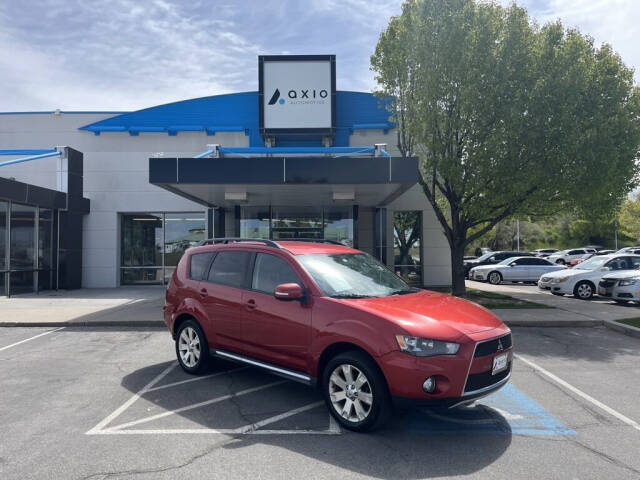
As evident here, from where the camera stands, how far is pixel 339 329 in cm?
430

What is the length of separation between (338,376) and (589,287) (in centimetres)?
1422

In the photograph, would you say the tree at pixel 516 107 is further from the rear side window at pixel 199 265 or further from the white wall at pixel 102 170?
the white wall at pixel 102 170

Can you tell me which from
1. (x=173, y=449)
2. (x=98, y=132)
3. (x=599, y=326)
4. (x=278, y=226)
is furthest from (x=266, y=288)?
(x=98, y=132)

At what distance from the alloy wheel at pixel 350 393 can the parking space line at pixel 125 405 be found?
2.27 m

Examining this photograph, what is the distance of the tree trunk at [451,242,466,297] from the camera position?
14930mm

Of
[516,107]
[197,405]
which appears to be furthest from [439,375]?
[516,107]

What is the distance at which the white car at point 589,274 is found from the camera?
1513 centimetres

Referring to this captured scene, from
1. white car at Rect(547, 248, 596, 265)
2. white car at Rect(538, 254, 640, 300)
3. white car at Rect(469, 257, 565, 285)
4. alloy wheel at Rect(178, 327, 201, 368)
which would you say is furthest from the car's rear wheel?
white car at Rect(547, 248, 596, 265)

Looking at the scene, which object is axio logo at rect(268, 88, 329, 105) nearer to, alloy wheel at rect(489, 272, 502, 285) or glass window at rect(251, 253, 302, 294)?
alloy wheel at rect(489, 272, 502, 285)

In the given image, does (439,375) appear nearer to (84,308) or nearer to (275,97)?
(84,308)

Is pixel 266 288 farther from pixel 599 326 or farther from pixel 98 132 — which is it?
pixel 98 132

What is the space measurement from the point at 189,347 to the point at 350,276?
2575 millimetres

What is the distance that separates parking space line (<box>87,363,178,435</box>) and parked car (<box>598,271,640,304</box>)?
1342cm

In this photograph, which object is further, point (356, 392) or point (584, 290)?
point (584, 290)
